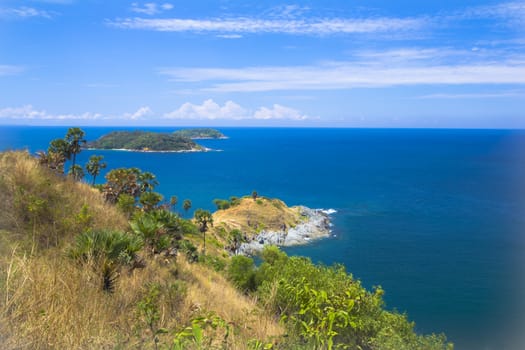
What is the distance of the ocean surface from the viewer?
3725cm

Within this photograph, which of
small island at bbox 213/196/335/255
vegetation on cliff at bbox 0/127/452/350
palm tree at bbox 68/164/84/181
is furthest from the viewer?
small island at bbox 213/196/335/255

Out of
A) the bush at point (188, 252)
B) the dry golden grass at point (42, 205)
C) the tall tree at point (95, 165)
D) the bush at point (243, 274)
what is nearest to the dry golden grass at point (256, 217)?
the tall tree at point (95, 165)

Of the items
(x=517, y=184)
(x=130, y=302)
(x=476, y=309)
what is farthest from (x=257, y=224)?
(x=517, y=184)

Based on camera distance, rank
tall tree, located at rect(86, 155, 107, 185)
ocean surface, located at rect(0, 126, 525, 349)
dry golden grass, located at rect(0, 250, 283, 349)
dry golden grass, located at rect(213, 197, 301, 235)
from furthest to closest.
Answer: dry golden grass, located at rect(213, 197, 301, 235) < ocean surface, located at rect(0, 126, 525, 349) < tall tree, located at rect(86, 155, 107, 185) < dry golden grass, located at rect(0, 250, 283, 349)

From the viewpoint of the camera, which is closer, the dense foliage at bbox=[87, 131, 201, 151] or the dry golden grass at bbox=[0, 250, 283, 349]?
the dry golden grass at bbox=[0, 250, 283, 349]

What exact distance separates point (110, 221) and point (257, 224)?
53639mm

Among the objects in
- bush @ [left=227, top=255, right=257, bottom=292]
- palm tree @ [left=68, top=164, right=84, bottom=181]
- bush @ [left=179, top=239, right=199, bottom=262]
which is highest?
palm tree @ [left=68, top=164, right=84, bottom=181]

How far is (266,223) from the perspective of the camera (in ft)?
212

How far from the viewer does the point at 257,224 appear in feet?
211

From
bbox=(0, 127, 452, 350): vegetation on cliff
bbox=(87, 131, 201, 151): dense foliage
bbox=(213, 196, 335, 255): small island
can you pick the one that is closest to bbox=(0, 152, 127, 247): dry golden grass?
bbox=(0, 127, 452, 350): vegetation on cliff

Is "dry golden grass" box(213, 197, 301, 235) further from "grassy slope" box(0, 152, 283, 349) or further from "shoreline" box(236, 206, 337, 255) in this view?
"grassy slope" box(0, 152, 283, 349)

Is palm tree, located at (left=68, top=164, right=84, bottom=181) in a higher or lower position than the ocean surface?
higher

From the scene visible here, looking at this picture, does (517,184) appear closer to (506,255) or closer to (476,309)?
(506,255)

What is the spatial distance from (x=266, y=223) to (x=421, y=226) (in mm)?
30943
